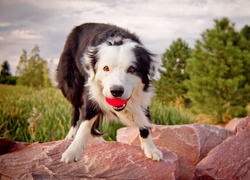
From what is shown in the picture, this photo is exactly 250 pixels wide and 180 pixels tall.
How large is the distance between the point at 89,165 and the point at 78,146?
18 centimetres

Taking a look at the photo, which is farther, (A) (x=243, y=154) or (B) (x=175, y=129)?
(B) (x=175, y=129)

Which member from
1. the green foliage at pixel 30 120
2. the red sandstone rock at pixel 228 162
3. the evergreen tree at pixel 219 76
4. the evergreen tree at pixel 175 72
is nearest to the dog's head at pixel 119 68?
the red sandstone rock at pixel 228 162

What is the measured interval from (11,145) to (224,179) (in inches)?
71.5

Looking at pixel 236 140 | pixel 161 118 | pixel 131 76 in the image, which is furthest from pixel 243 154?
pixel 161 118

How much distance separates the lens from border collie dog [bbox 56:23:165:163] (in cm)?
242

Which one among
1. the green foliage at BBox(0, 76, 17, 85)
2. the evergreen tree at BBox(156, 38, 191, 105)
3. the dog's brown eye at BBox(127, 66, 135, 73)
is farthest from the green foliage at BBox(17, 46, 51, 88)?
the dog's brown eye at BBox(127, 66, 135, 73)

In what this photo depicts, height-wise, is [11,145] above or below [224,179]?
above

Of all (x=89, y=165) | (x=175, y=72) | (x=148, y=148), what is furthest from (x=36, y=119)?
(x=175, y=72)

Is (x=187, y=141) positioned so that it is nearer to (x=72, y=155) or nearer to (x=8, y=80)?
(x=72, y=155)

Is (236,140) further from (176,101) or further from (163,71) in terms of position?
(163,71)

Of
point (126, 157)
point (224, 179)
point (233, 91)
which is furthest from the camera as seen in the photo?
point (233, 91)

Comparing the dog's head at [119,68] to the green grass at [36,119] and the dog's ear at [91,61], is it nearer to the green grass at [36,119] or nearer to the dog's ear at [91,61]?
the dog's ear at [91,61]

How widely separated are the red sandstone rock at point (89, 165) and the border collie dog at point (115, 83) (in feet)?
0.28

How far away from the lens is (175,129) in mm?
3889
